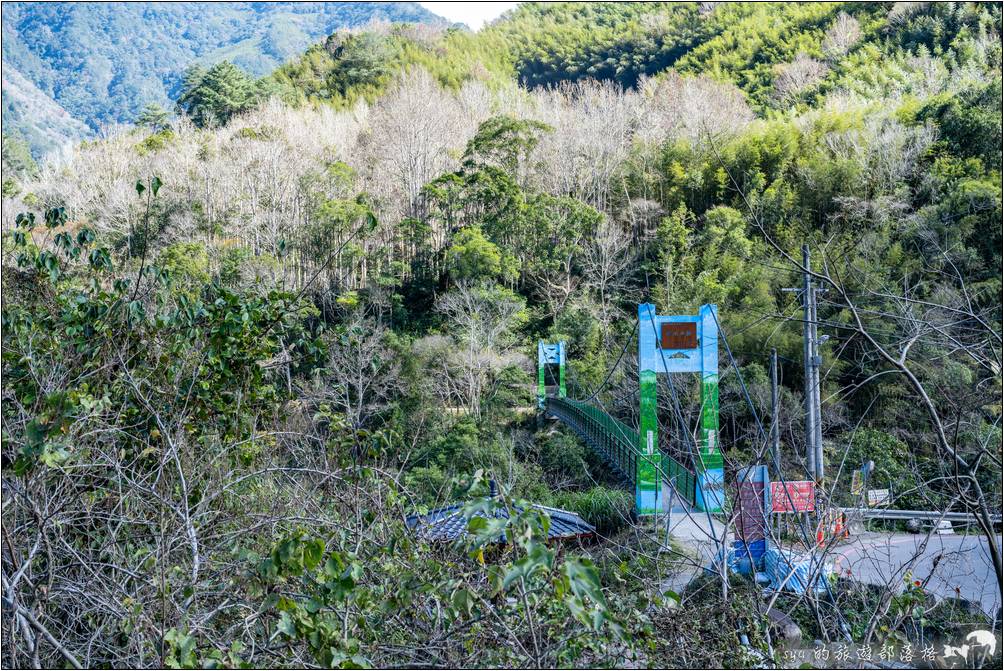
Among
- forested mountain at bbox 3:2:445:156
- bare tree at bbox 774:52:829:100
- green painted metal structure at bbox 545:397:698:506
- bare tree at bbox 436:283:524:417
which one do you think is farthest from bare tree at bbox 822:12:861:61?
green painted metal structure at bbox 545:397:698:506

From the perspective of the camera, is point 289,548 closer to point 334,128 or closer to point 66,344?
point 66,344

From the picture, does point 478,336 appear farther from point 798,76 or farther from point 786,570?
point 798,76

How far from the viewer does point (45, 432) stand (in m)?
1.49

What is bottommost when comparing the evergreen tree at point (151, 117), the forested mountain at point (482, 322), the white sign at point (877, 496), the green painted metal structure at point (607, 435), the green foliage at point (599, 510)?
the green foliage at point (599, 510)

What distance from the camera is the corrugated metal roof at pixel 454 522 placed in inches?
42.1

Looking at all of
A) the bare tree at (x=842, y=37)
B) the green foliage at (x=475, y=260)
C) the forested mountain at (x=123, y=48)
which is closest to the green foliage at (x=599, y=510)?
the green foliage at (x=475, y=260)

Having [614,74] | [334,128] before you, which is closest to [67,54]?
[334,128]

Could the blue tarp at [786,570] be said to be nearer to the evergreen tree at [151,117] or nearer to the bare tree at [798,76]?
the bare tree at [798,76]

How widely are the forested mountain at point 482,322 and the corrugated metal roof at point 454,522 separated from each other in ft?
0.12

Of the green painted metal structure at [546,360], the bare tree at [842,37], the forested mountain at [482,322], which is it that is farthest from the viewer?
the bare tree at [842,37]

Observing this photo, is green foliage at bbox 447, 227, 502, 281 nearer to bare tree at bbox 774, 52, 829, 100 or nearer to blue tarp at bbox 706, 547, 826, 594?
bare tree at bbox 774, 52, 829, 100

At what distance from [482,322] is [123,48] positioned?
11127 millimetres

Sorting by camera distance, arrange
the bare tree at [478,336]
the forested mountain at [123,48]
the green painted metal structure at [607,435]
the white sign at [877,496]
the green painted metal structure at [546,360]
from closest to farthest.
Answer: the white sign at [877,496], the green painted metal structure at [607,435], the bare tree at [478,336], the green painted metal structure at [546,360], the forested mountain at [123,48]

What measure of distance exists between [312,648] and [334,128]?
704 inches
